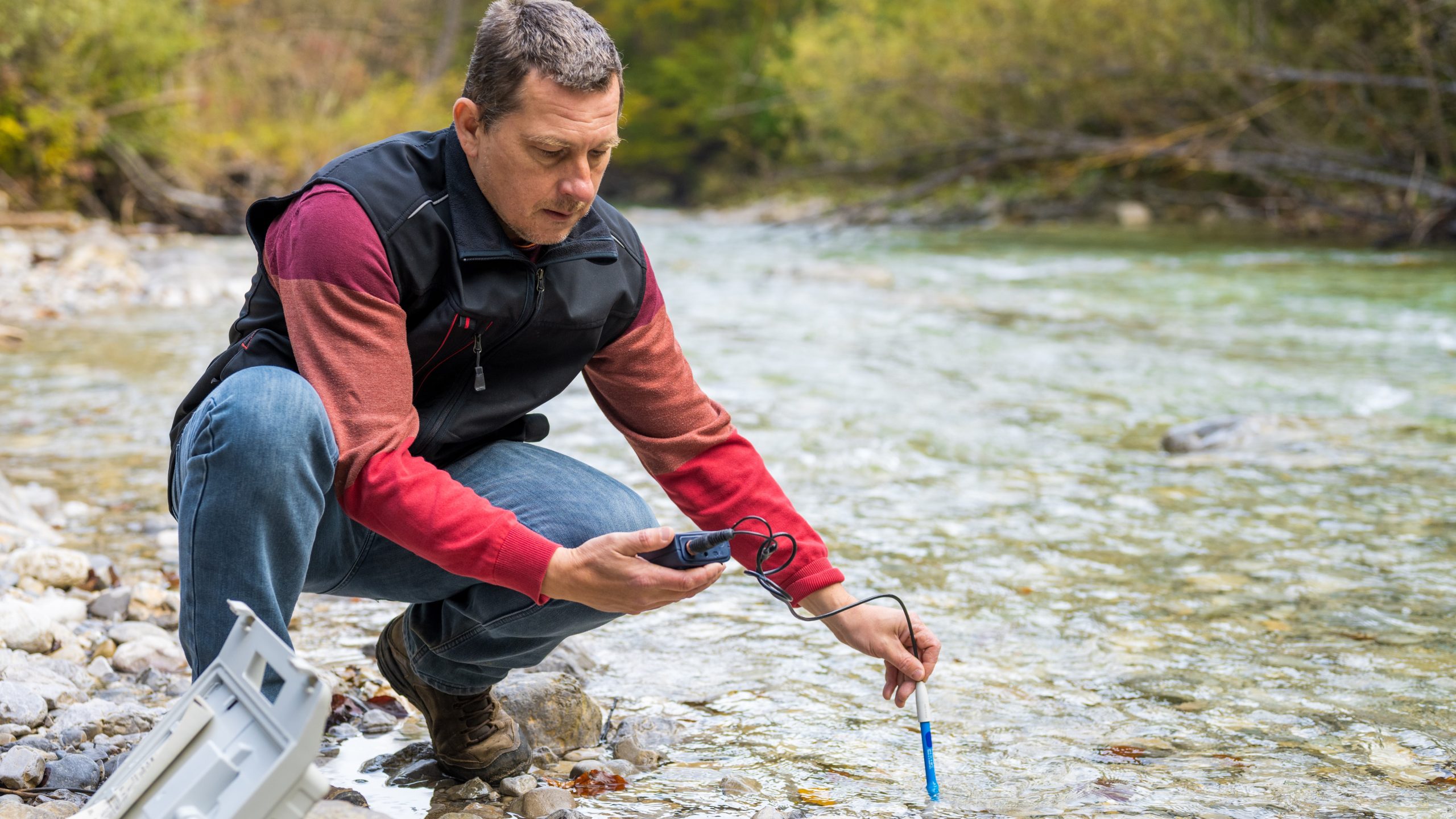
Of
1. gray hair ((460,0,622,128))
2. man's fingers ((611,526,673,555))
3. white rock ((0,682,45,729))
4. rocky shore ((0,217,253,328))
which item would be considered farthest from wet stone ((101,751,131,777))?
rocky shore ((0,217,253,328))

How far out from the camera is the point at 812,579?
6.83 feet

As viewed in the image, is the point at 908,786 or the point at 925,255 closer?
the point at 908,786

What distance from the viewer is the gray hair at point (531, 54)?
1.83 metres

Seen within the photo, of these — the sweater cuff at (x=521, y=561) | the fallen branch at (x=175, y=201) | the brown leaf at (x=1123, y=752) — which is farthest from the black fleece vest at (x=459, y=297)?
the fallen branch at (x=175, y=201)

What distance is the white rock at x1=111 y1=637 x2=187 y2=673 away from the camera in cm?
254

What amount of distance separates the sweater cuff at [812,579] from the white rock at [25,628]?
5.08ft

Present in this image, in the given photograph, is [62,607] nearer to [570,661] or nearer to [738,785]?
[570,661]

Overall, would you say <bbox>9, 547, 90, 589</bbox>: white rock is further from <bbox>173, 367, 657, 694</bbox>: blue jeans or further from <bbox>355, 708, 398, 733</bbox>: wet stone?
<bbox>173, 367, 657, 694</bbox>: blue jeans

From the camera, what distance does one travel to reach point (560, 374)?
83.0 inches

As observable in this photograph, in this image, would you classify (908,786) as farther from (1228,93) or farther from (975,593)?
(1228,93)

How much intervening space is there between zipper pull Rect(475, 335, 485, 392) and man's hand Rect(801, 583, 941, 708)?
2.08 ft

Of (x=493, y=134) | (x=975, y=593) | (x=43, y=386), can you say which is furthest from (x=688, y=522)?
(x=43, y=386)

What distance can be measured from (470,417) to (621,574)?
0.48 metres

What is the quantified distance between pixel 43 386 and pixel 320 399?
4999 mm
